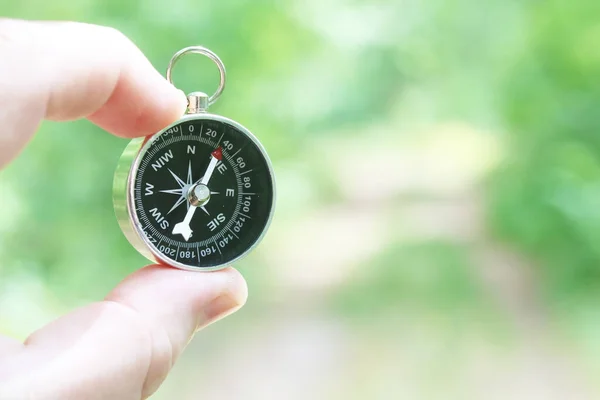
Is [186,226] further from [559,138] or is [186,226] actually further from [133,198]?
[559,138]

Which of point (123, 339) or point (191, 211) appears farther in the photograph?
point (191, 211)

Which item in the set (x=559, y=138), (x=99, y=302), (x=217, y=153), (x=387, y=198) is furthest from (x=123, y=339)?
(x=387, y=198)

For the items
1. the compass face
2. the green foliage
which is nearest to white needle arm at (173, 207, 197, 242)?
the compass face

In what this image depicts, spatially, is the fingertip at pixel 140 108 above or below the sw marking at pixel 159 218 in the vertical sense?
above

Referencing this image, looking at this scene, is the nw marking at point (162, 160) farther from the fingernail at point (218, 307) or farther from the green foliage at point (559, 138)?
the green foliage at point (559, 138)

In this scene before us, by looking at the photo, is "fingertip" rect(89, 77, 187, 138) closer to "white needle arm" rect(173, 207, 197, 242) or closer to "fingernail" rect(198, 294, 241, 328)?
"white needle arm" rect(173, 207, 197, 242)

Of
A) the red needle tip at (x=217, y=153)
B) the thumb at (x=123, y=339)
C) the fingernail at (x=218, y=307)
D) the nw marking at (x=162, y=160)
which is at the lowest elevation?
the thumb at (x=123, y=339)

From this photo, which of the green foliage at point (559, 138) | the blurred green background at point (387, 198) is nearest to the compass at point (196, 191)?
the blurred green background at point (387, 198)

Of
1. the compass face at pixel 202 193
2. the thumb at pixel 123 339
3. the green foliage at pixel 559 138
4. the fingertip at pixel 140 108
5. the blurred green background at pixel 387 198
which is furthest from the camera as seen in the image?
the green foliage at pixel 559 138
